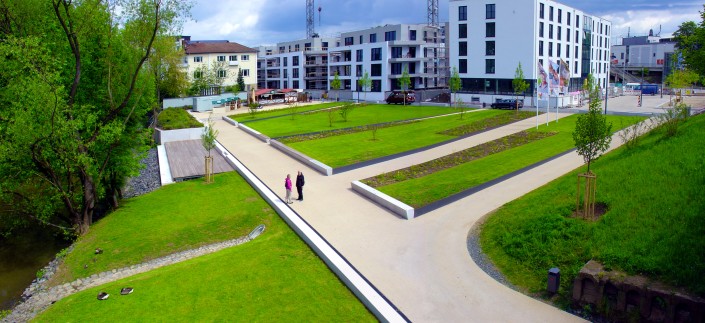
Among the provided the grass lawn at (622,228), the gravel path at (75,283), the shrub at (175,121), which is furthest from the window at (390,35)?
the gravel path at (75,283)

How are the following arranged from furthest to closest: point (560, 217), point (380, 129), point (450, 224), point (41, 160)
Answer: point (380, 129), point (41, 160), point (450, 224), point (560, 217)

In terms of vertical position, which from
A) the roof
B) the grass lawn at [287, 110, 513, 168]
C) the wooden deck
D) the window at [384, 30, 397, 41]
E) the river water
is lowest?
the river water

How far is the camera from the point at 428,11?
112000 millimetres

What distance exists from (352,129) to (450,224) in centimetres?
2373

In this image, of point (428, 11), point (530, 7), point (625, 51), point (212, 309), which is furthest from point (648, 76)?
point (212, 309)

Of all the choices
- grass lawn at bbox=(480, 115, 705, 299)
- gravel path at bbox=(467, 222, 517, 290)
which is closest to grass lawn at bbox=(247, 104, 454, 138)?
gravel path at bbox=(467, 222, 517, 290)

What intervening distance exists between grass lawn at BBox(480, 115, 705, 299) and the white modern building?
46137 mm

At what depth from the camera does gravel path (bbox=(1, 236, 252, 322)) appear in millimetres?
15711

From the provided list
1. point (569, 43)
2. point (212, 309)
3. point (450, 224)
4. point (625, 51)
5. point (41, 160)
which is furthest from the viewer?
point (625, 51)

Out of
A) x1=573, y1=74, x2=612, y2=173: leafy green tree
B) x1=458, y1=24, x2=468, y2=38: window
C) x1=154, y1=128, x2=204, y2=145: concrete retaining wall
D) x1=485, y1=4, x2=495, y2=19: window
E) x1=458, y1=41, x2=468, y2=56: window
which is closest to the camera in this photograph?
x1=573, y1=74, x2=612, y2=173: leafy green tree

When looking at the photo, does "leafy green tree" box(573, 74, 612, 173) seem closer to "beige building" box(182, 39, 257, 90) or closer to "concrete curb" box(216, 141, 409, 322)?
"concrete curb" box(216, 141, 409, 322)

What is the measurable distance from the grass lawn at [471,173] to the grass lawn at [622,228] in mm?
3305

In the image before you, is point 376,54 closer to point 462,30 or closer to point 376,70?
point 376,70

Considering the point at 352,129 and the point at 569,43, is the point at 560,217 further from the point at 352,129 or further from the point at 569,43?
the point at 569,43
